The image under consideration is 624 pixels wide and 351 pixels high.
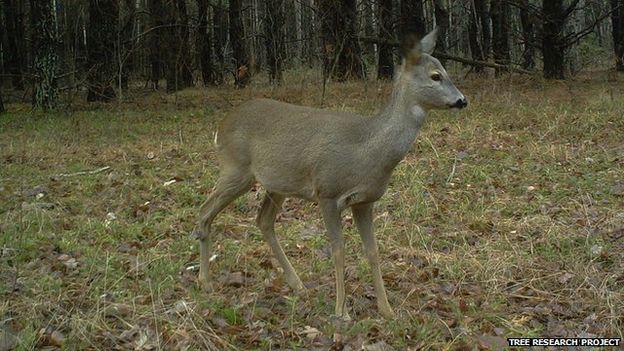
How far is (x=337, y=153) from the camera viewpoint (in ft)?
16.0

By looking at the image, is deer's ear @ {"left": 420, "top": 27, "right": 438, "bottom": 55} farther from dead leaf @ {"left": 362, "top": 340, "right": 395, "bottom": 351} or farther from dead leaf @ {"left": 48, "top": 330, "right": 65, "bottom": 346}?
dead leaf @ {"left": 48, "top": 330, "right": 65, "bottom": 346}

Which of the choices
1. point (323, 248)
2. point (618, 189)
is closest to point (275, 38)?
point (618, 189)

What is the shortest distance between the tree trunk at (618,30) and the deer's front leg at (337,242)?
41.3 ft

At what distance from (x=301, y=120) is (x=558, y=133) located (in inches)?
219

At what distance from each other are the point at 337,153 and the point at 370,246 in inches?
25.2

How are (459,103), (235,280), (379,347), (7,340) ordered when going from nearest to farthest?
(7,340) < (379,347) < (459,103) < (235,280)

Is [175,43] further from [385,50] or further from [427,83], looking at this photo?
[427,83]

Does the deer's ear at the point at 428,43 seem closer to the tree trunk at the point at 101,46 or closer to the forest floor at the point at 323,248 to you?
the forest floor at the point at 323,248

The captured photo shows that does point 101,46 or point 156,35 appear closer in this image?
point 101,46

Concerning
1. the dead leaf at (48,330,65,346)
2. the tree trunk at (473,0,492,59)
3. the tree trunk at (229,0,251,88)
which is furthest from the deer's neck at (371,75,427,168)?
the tree trunk at (473,0,492,59)

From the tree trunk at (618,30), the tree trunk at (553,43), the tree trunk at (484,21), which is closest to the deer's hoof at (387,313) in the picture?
the tree trunk at (553,43)

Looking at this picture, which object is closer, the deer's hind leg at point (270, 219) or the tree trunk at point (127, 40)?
the deer's hind leg at point (270, 219)

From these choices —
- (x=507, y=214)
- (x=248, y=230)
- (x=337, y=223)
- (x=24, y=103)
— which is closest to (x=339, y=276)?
(x=337, y=223)

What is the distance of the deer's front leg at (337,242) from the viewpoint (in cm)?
483
